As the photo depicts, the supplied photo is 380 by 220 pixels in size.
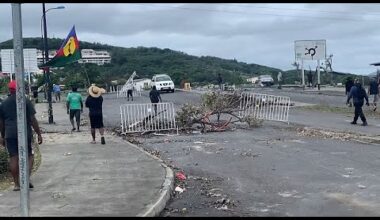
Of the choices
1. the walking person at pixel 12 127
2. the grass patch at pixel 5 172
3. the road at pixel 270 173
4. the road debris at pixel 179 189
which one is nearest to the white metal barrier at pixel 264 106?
the road at pixel 270 173

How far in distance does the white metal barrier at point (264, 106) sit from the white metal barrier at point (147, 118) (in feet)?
9.87

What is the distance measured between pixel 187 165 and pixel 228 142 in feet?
14.3

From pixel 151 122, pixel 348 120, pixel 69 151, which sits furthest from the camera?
pixel 348 120

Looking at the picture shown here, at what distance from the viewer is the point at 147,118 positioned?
21.0 meters

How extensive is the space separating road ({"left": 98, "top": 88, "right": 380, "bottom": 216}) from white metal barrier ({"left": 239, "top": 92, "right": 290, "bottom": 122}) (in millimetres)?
2861

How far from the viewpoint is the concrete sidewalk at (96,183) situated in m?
8.78

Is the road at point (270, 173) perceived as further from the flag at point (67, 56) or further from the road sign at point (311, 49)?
the road sign at point (311, 49)

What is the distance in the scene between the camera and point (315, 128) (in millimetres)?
21422

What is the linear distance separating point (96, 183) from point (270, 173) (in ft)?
11.7

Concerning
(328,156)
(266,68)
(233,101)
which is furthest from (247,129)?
(266,68)

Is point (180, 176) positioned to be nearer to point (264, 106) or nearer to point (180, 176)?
point (180, 176)

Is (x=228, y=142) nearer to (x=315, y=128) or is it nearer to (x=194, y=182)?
(x=315, y=128)

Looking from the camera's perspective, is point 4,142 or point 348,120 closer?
point 4,142

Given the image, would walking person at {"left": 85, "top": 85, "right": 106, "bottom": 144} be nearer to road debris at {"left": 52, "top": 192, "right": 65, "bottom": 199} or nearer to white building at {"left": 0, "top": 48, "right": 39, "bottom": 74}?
road debris at {"left": 52, "top": 192, "right": 65, "bottom": 199}
